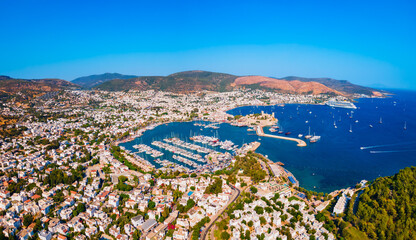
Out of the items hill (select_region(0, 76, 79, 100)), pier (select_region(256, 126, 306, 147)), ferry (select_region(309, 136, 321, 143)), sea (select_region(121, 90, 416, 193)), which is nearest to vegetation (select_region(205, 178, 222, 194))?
sea (select_region(121, 90, 416, 193))

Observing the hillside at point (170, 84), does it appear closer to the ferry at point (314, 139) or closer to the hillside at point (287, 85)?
the hillside at point (287, 85)

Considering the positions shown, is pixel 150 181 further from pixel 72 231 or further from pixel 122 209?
pixel 72 231

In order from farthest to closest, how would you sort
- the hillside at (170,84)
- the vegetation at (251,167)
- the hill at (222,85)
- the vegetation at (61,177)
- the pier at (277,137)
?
the hillside at (170,84)
the hill at (222,85)
the pier at (277,137)
the vegetation at (251,167)
the vegetation at (61,177)

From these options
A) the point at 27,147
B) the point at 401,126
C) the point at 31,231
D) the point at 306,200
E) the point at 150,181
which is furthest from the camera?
the point at 401,126

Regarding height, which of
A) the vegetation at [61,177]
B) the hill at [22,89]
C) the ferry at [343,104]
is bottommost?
the vegetation at [61,177]

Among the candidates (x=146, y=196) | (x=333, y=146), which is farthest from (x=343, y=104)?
(x=146, y=196)

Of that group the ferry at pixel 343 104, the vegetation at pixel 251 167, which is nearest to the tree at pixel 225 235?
the vegetation at pixel 251 167

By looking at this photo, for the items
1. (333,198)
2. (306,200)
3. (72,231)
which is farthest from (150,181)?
(333,198)
